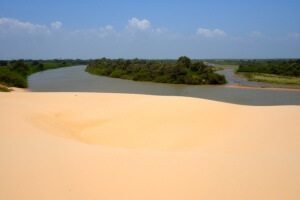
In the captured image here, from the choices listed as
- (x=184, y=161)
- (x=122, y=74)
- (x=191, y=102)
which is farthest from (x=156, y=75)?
(x=184, y=161)

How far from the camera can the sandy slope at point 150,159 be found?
390 centimetres

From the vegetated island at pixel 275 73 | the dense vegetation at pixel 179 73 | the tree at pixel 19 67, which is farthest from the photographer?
the tree at pixel 19 67

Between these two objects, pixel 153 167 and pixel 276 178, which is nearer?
pixel 276 178

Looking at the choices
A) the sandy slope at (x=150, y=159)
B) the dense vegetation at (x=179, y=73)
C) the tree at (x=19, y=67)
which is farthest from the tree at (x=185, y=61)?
the sandy slope at (x=150, y=159)

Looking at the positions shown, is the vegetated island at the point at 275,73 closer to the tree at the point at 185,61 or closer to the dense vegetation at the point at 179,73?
the dense vegetation at the point at 179,73

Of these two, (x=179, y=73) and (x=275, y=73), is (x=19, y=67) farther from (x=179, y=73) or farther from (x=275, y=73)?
(x=275, y=73)

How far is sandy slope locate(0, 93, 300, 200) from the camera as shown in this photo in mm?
3904

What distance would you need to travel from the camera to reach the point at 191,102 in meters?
13.1

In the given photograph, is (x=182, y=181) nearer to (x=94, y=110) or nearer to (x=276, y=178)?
(x=276, y=178)

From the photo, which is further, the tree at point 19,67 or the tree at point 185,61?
the tree at point 19,67

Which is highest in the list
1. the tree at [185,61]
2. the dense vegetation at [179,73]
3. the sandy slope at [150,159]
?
the tree at [185,61]

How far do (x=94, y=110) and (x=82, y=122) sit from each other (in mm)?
1617

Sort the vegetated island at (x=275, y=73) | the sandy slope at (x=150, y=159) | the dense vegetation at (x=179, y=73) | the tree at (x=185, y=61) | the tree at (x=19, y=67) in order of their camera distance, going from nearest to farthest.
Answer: the sandy slope at (x=150, y=159) < the dense vegetation at (x=179, y=73) < the vegetated island at (x=275, y=73) < the tree at (x=185, y=61) < the tree at (x=19, y=67)

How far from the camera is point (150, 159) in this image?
5.01 metres
